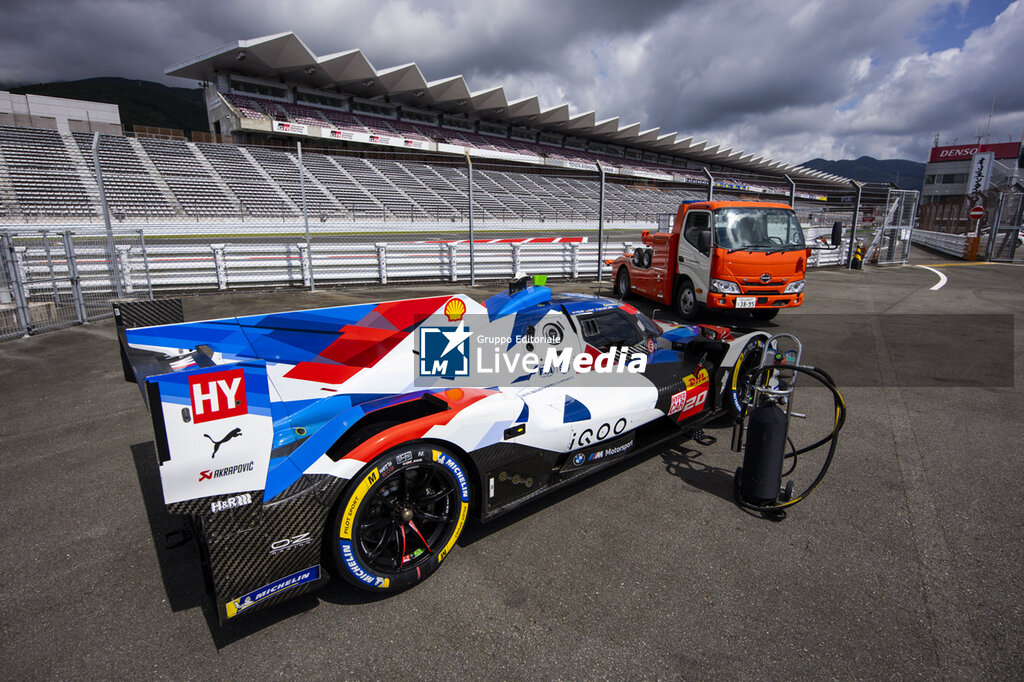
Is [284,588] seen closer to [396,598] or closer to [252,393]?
[396,598]

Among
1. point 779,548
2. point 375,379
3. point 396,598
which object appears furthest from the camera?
point 375,379

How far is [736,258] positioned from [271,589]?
8.11m

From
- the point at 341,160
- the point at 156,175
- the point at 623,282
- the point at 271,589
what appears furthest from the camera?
the point at 341,160

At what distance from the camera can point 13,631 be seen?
7.44 ft

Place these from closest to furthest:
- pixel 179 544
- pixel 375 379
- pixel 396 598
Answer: pixel 396 598 < pixel 179 544 < pixel 375 379

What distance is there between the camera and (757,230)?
8570 millimetres

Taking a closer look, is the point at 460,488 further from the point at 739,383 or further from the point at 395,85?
the point at 395,85

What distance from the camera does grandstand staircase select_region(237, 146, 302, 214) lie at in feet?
87.0

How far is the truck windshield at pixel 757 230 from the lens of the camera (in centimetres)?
838

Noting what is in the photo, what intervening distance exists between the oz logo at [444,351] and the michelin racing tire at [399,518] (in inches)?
52.3

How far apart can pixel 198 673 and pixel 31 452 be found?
10.9 ft

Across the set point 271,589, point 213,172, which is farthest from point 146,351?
point 213,172

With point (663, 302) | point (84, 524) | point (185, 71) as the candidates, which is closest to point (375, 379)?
point (84, 524)

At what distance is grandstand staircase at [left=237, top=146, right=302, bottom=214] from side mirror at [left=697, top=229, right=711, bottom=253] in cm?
2343
